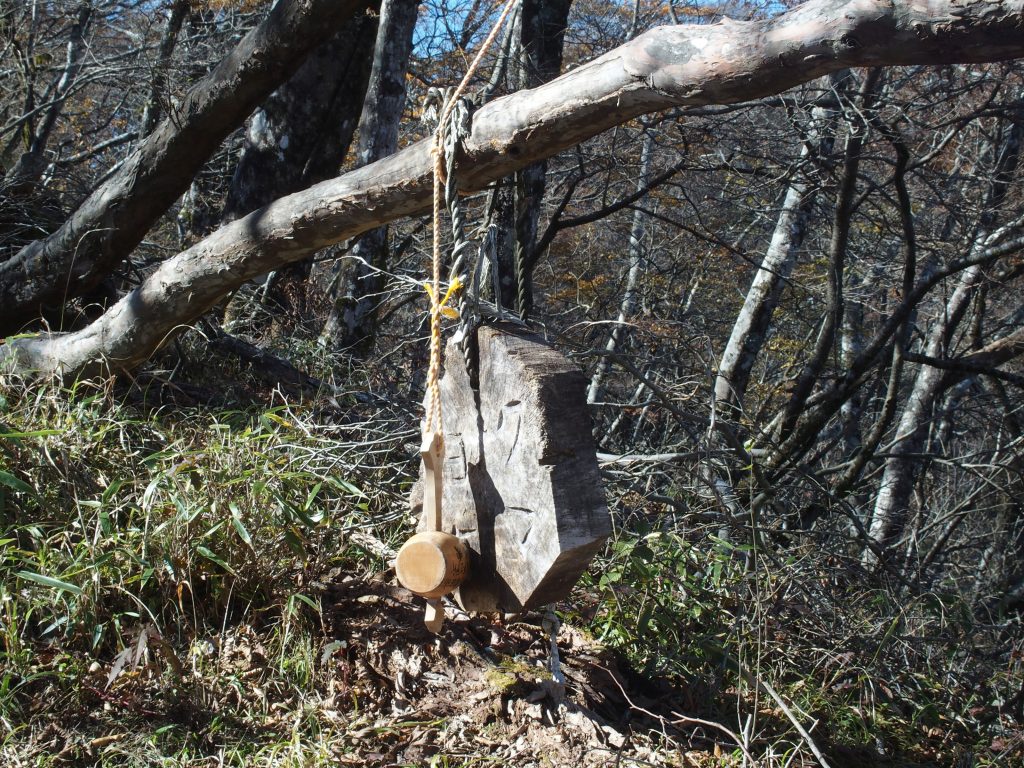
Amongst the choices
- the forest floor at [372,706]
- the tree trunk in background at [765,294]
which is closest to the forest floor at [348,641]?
the forest floor at [372,706]

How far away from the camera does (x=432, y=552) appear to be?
5.96 ft

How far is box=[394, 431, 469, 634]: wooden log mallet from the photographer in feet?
5.97

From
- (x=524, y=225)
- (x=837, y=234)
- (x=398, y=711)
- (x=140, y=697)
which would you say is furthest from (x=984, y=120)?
(x=140, y=697)

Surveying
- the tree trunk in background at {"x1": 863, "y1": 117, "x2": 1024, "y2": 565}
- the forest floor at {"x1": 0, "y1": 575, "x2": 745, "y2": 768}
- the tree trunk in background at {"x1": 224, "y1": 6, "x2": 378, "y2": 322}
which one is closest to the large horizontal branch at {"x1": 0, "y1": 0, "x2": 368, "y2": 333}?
the tree trunk in background at {"x1": 224, "y1": 6, "x2": 378, "y2": 322}

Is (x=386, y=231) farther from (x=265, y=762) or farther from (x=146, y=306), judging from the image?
(x=265, y=762)

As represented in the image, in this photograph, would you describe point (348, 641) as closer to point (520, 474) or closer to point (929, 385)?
point (520, 474)

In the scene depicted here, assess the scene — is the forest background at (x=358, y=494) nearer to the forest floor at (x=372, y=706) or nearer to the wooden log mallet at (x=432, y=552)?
the forest floor at (x=372, y=706)

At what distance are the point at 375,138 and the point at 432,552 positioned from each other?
14.8 ft

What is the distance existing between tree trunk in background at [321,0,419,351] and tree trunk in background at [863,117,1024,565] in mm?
3985

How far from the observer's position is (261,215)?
314cm

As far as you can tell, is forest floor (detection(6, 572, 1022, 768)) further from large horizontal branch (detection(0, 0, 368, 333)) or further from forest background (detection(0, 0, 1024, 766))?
large horizontal branch (detection(0, 0, 368, 333))

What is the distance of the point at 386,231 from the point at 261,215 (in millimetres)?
2989

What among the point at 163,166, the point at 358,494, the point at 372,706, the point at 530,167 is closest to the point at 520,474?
the point at 372,706

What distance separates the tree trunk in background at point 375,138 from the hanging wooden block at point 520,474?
368 centimetres
